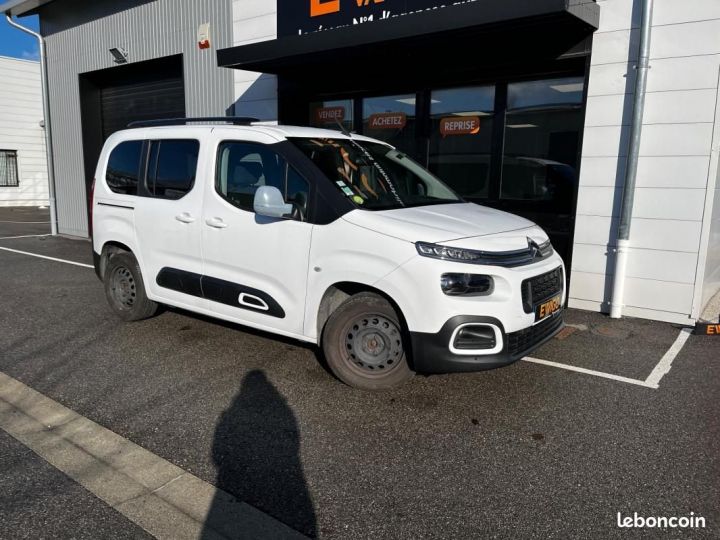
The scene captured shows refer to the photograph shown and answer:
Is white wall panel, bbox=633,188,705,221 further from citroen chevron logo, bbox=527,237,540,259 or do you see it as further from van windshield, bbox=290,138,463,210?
citroen chevron logo, bbox=527,237,540,259

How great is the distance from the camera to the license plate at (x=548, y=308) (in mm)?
4086

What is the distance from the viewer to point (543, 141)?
24.0ft

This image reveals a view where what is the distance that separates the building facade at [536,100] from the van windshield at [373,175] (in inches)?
81.0

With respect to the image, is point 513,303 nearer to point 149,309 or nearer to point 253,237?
point 253,237

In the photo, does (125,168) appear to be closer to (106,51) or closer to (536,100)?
(536,100)

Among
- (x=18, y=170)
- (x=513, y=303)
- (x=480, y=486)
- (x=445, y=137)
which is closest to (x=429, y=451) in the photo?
(x=480, y=486)

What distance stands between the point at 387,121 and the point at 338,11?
1.71m

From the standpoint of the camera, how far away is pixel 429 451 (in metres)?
3.51

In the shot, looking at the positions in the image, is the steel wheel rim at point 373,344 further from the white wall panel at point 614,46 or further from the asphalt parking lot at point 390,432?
the white wall panel at point 614,46

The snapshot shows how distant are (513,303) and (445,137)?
4.86 metres

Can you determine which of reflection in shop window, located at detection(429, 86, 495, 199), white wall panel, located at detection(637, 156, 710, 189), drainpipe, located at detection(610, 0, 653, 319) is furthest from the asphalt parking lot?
reflection in shop window, located at detection(429, 86, 495, 199)

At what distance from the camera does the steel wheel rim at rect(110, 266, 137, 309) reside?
5.99 m

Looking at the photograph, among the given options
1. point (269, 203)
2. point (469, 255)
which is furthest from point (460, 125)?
point (469, 255)

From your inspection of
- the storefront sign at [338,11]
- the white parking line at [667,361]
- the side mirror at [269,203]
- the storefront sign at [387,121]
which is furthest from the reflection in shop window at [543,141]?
the side mirror at [269,203]
